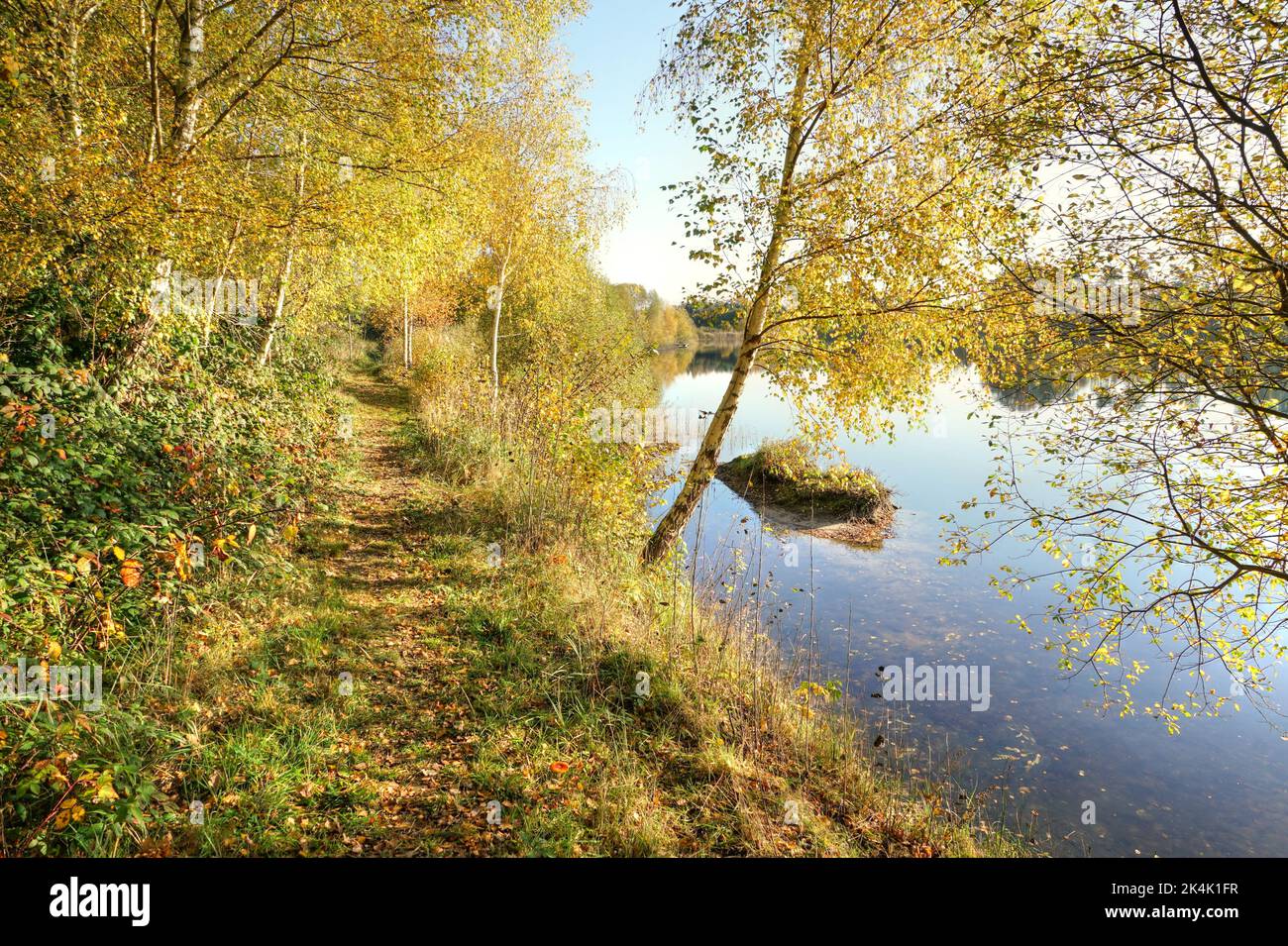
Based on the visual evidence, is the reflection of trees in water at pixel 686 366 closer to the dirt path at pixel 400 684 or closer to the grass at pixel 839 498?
the grass at pixel 839 498

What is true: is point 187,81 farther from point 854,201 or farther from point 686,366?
point 686,366

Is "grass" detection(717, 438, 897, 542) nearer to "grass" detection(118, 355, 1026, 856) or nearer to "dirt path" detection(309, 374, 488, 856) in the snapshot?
"grass" detection(118, 355, 1026, 856)

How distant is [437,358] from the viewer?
1742 cm

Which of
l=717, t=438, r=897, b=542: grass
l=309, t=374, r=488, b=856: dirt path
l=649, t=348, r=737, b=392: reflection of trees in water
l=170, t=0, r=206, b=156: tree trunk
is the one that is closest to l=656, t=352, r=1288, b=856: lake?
l=717, t=438, r=897, b=542: grass

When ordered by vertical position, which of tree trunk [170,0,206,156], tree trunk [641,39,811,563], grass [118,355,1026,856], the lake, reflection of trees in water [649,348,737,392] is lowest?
the lake

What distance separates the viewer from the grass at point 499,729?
325cm

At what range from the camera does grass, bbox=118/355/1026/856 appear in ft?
10.7

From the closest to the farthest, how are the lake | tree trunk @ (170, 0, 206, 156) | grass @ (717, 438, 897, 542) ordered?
the lake
tree trunk @ (170, 0, 206, 156)
grass @ (717, 438, 897, 542)

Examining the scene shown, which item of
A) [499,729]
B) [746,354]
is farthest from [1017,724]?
[499,729]

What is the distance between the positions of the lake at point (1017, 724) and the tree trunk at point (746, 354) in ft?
1.58

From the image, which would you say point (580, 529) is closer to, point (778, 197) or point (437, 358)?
point (778, 197)

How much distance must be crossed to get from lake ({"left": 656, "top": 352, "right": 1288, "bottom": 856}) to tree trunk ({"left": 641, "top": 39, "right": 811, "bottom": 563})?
482 millimetres

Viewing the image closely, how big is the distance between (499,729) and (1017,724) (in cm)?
659
